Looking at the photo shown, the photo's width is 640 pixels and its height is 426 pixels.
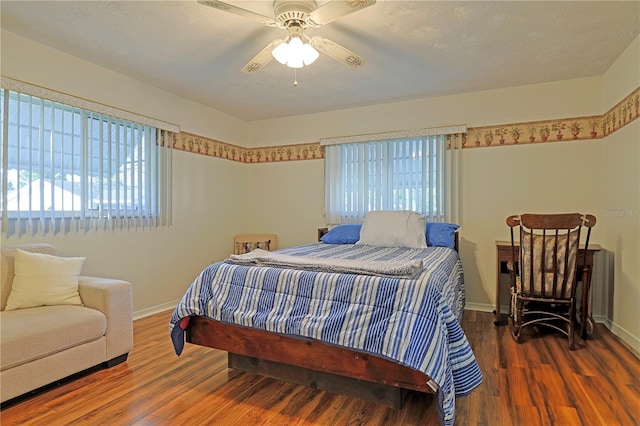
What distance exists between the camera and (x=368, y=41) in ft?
8.75

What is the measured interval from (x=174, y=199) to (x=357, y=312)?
282cm

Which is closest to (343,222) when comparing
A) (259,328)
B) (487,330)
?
(487,330)

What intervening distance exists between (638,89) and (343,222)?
2876 mm

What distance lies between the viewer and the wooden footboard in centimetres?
172

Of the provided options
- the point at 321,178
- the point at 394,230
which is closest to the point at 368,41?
the point at 394,230

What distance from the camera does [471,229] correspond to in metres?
3.85

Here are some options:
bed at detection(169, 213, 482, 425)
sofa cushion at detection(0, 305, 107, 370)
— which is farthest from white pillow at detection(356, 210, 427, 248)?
sofa cushion at detection(0, 305, 107, 370)

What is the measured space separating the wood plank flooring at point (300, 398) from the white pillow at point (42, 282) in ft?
1.74

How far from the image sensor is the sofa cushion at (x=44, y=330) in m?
1.86

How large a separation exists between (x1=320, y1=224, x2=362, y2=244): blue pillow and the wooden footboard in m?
1.71

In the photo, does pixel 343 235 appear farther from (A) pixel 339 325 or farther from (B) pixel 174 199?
(A) pixel 339 325

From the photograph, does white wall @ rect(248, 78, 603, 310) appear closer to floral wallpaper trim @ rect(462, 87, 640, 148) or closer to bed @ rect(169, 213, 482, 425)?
floral wallpaper trim @ rect(462, 87, 640, 148)

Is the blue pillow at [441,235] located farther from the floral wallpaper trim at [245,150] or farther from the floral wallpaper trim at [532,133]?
the floral wallpaper trim at [245,150]

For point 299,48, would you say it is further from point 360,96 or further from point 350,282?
point 360,96
